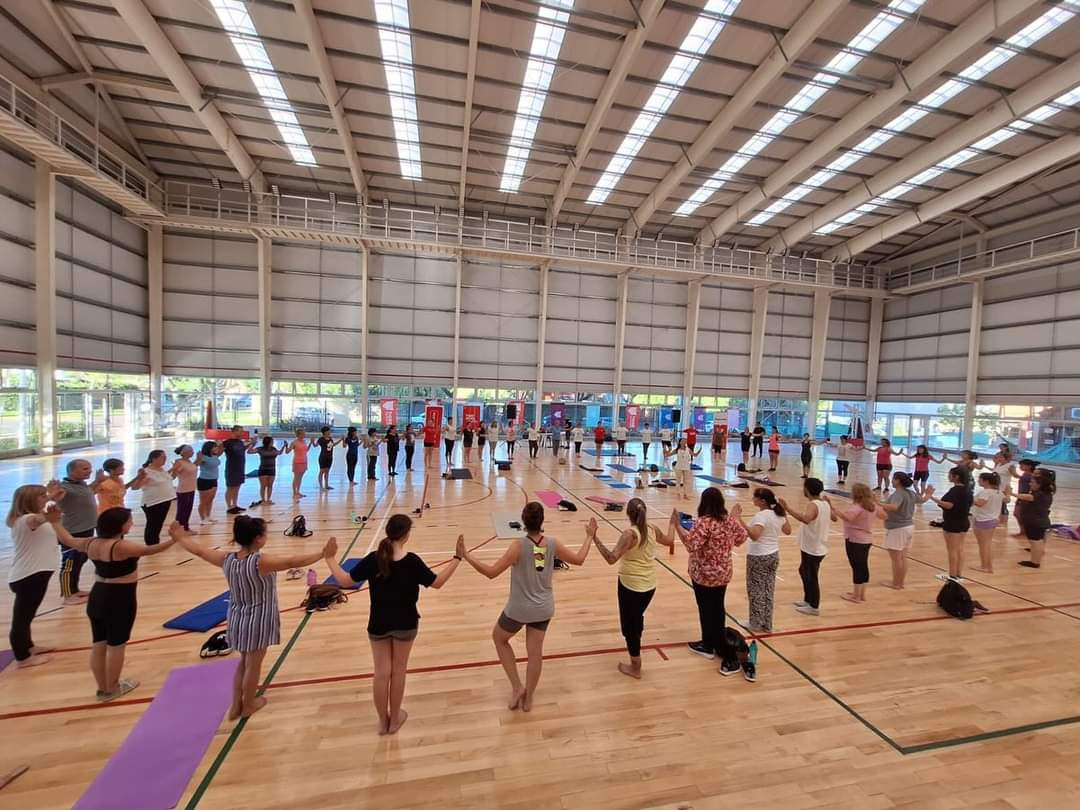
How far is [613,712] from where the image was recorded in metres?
3.54

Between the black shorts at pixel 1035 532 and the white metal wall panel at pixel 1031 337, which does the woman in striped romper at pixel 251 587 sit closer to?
the black shorts at pixel 1035 532

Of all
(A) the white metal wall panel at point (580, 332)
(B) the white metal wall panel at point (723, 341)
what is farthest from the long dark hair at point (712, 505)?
(B) the white metal wall panel at point (723, 341)

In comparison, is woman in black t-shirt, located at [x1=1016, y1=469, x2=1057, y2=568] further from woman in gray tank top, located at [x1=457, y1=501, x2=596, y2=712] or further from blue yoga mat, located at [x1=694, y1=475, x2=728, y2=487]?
woman in gray tank top, located at [x1=457, y1=501, x2=596, y2=712]

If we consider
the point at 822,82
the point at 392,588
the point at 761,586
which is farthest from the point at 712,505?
the point at 822,82

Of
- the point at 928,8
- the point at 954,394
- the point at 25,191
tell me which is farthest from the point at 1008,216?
the point at 25,191

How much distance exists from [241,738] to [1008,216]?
33.1 m

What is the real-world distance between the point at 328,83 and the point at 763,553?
17113 millimetres

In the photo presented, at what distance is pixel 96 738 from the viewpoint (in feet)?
10.3

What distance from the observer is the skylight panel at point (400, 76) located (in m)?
12.4

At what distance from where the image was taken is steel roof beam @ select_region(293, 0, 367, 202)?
11506 mm

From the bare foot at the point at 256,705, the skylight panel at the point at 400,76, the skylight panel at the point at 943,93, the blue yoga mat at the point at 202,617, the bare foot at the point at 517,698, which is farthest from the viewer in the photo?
the skylight panel at the point at 400,76

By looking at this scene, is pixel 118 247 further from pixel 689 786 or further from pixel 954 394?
pixel 954 394

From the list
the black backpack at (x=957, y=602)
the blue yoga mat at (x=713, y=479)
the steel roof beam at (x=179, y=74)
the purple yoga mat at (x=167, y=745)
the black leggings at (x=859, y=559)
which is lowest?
the blue yoga mat at (x=713, y=479)

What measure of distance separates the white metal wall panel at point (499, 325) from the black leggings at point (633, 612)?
21.1 metres
